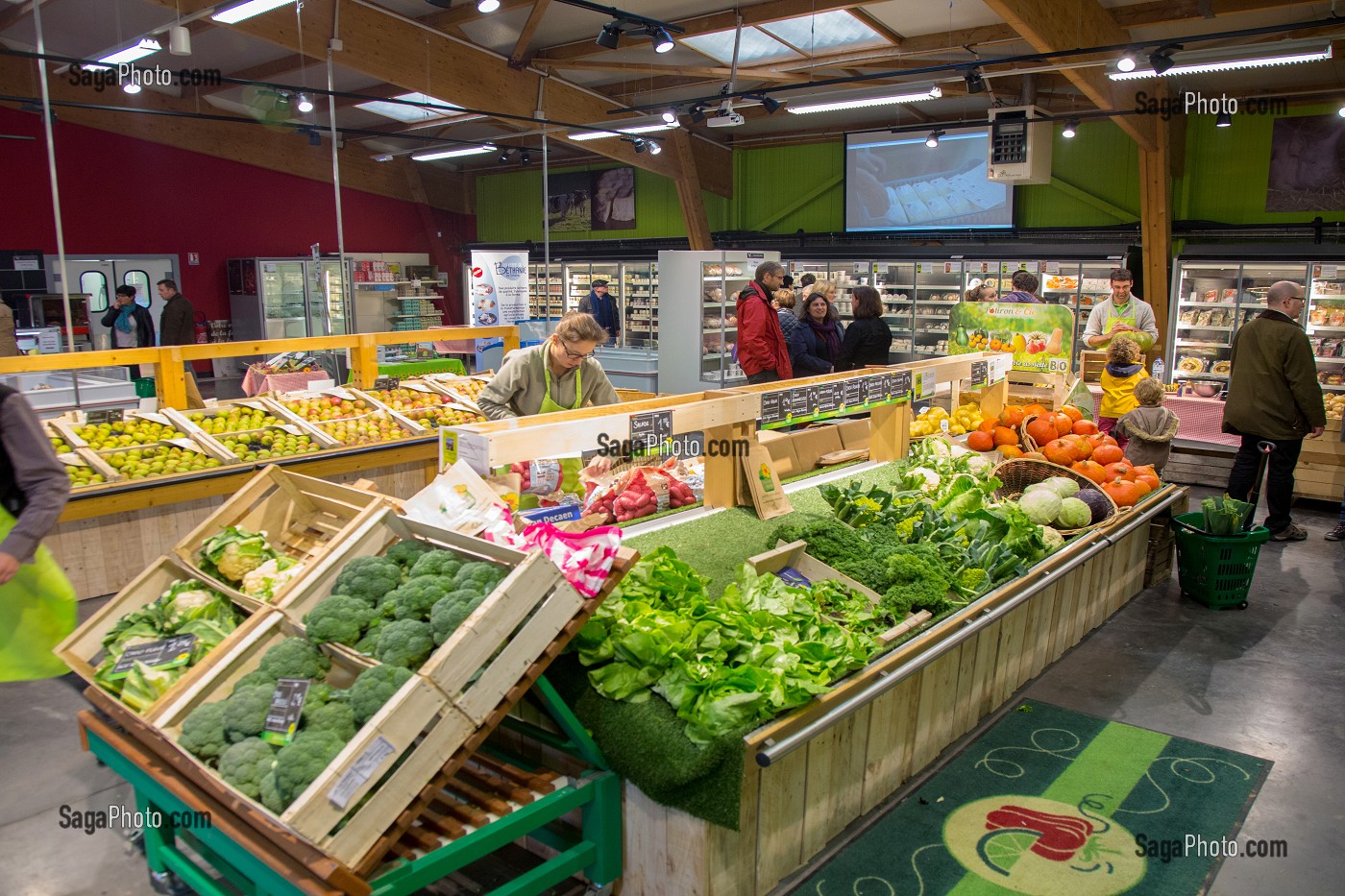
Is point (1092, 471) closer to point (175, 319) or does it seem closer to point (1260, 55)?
point (1260, 55)

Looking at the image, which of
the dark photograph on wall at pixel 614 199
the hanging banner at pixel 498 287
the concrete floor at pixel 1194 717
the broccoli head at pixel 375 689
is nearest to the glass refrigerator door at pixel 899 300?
the hanging banner at pixel 498 287

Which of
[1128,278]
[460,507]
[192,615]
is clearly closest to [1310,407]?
[1128,278]

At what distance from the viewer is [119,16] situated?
10562 millimetres

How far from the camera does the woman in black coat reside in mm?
7859

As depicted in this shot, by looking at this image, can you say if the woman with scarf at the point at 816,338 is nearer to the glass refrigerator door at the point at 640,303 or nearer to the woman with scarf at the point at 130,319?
the glass refrigerator door at the point at 640,303

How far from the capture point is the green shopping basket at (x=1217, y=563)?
5.39 metres

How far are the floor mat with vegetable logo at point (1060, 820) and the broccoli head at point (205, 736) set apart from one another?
5.65 feet

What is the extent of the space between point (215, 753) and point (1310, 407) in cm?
666

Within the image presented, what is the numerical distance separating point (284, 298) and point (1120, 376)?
535 inches

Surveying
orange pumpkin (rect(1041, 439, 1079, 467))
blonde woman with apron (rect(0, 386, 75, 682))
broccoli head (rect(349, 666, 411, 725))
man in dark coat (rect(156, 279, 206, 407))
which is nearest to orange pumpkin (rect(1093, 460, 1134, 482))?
orange pumpkin (rect(1041, 439, 1079, 467))

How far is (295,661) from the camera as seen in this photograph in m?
2.62

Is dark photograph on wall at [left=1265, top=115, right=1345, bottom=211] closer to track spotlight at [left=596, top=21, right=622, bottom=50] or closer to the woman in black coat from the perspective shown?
the woman in black coat

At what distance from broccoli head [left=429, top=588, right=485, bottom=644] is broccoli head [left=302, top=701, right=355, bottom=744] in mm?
273

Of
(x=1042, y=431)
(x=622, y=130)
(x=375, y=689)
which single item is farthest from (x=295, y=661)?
(x=622, y=130)
